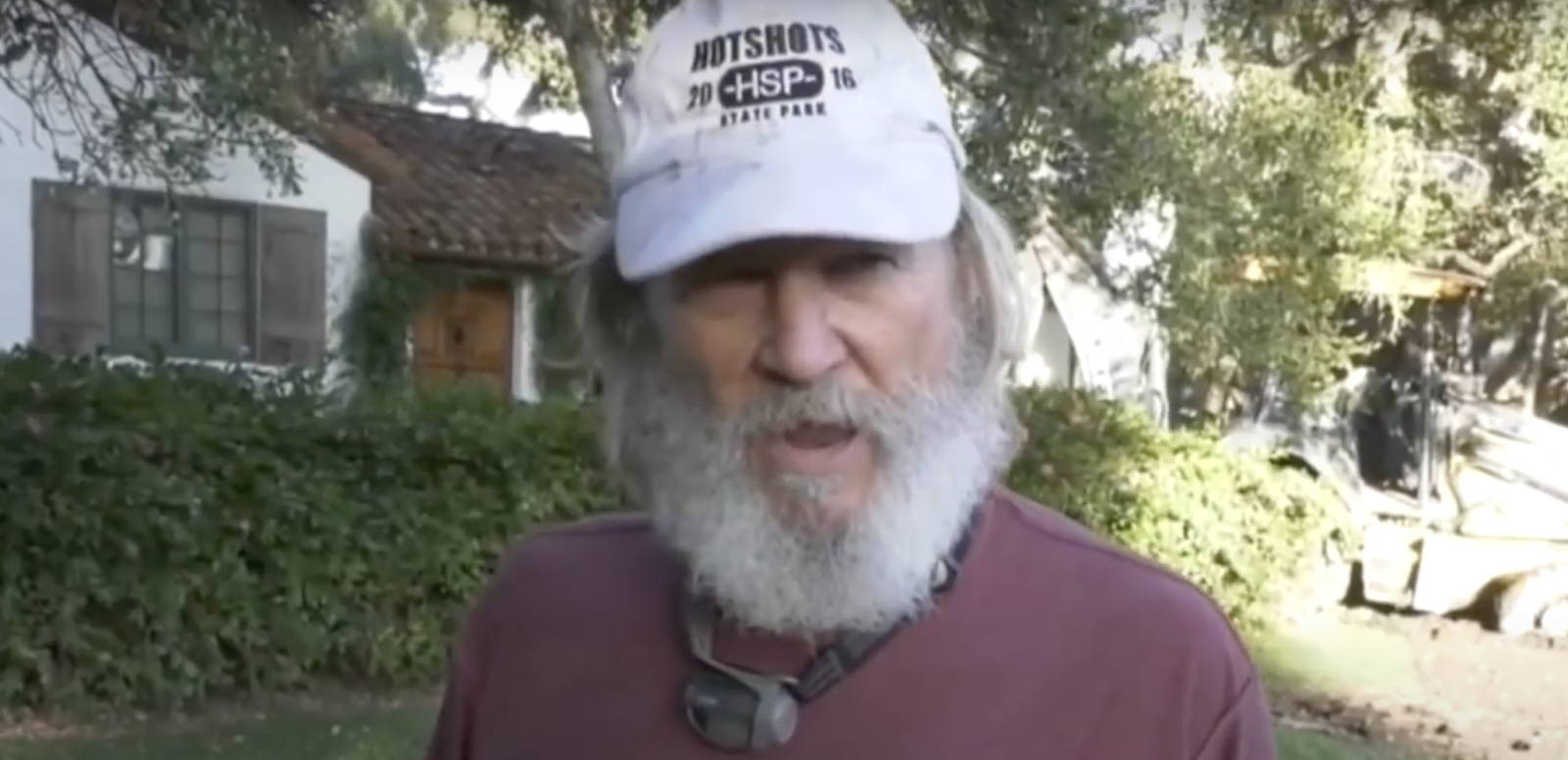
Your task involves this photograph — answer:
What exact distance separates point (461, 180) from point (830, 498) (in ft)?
55.9

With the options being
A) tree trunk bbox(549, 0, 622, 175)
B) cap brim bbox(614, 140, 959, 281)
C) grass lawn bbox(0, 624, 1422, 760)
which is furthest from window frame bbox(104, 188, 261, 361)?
cap brim bbox(614, 140, 959, 281)

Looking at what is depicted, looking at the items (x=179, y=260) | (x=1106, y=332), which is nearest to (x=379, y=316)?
(x=179, y=260)

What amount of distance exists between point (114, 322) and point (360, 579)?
23.3 ft

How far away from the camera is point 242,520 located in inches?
340

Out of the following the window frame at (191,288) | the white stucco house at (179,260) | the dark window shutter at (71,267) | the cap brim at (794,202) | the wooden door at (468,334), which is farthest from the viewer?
the wooden door at (468,334)

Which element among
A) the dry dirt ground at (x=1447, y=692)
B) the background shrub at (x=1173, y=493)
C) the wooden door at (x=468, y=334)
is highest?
the wooden door at (x=468, y=334)

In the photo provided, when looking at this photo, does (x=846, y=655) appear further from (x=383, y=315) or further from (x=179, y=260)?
(x=383, y=315)

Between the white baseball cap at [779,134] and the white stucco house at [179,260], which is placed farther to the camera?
the white stucco house at [179,260]

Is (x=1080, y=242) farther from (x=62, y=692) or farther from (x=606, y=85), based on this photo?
(x=62, y=692)

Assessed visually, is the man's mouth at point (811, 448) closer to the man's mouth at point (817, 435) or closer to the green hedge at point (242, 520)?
the man's mouth at point (817, 435)

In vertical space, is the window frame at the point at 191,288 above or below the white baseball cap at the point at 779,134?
below

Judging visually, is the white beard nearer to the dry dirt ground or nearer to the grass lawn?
the grass lawn

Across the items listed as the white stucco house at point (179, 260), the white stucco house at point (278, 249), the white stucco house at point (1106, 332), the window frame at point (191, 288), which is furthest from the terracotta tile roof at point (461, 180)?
the white stucco house at point (1106, 332)

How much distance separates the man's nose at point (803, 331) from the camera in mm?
1865
